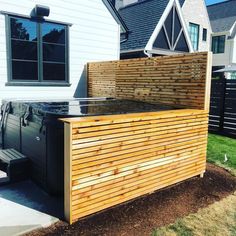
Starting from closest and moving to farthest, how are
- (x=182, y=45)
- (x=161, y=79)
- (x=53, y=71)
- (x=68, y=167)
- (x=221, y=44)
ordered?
(x=68, y=167) < (x=161, y=79) < (x=53, y=71) < (x=182, y=45) < (x=221, y=44)

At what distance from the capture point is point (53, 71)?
24.0 ft

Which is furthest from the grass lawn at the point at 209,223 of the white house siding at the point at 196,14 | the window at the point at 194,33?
the window at the point at 194,33

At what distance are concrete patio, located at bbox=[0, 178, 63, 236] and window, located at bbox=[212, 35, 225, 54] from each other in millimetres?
23828

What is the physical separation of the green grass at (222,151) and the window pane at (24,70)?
469 cm

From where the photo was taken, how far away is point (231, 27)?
2389cm

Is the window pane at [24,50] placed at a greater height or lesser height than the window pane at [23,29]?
lesser

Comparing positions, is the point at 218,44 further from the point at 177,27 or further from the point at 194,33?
the point at 177,27

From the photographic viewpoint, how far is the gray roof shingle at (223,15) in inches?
960

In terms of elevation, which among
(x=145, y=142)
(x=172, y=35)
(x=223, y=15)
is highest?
(x=223, y=15)

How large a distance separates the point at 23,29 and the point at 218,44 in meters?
21.7

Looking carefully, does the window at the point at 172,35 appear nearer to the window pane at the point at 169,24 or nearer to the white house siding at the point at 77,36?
the window pane at the point at 169,24

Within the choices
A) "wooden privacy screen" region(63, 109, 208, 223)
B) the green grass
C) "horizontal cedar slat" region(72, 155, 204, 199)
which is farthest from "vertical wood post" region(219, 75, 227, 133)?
"horizontal cedar slat" region(72, 155, 204, 199)

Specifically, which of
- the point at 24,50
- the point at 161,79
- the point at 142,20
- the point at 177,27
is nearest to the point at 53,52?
the point at 24,50

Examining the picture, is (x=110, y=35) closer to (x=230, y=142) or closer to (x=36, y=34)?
(x=36, y=34)
